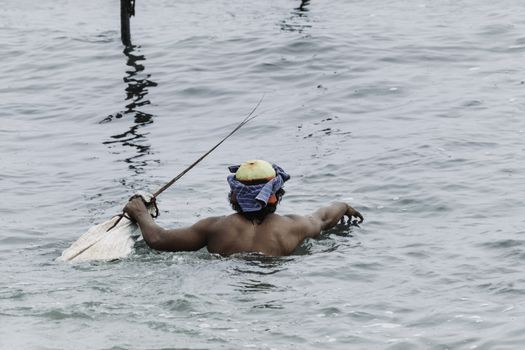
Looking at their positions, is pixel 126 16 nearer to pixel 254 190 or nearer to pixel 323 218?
pixel 323 218

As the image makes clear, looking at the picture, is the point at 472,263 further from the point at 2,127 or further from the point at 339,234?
the point at 2,127

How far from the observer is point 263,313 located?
27.1 ft

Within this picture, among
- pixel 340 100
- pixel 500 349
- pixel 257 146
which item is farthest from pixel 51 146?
pixel 500 349

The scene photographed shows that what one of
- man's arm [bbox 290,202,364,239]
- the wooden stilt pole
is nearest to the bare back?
man's arm [bbox 290,202,364,239]

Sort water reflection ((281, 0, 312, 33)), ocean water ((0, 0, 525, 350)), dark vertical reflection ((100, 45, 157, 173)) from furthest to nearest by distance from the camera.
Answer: water reflection ((281, 0, 312, 33)), dark vertical reflection ((100, 45, 157, 173)), ocean water ((0, 0, 525, 350))

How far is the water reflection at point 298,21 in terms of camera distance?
2272 cm

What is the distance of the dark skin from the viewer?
9539 mm

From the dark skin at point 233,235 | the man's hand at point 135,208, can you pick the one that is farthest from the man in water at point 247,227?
the man's hand at point 135,208

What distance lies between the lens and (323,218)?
34.2 feet

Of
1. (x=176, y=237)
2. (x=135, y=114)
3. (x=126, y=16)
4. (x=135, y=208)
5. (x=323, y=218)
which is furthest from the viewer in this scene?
(x=126, y=16)

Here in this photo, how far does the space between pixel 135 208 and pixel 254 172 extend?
1.32 meters

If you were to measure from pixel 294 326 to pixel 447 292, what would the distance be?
5.18ft

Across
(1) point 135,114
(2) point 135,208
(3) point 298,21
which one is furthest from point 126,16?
(2) point 135,208

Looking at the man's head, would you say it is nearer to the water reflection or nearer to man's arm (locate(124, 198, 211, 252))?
man's arm (locate(124, 198, 211, 252))
